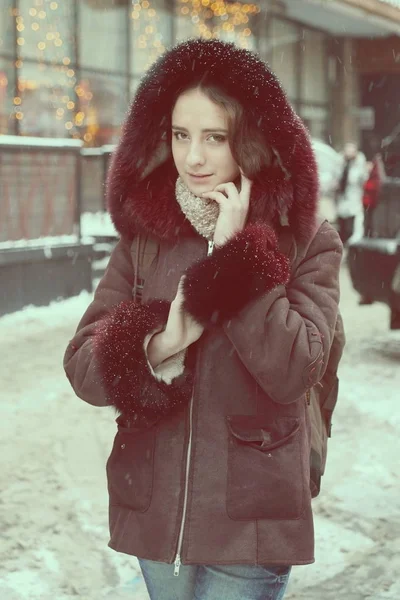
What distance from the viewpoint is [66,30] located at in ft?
51.6

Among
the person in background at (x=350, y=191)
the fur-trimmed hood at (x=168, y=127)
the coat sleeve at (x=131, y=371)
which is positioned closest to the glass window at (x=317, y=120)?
the person in background at (x=350, y=191)

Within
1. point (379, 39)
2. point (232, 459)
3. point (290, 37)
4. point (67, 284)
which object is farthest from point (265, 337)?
point (379, 39)

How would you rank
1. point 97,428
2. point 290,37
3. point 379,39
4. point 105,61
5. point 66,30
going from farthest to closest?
point 379,39 < point 290,37 < point 105,61 < point 66,30 < point 97,428

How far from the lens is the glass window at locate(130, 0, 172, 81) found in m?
17.6

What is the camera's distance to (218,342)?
2.01m

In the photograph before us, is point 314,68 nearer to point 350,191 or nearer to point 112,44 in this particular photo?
point 112,44

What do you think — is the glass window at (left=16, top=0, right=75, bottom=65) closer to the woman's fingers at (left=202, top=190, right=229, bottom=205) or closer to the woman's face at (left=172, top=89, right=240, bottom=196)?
the woman's face at (left=172, top=89, right=240, bottom=196)

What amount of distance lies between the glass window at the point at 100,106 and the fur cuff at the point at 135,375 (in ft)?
47.6

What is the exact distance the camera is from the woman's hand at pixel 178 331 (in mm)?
1950

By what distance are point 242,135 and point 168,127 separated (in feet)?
0.78

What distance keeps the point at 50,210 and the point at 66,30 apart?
6103 mm

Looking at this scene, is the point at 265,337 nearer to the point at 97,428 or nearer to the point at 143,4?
the point at 97,428

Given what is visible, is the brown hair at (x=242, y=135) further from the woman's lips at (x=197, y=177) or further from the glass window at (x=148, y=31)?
the glass window at (x=148, y=31)

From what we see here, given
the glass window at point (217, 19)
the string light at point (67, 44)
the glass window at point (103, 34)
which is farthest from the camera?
the glass window at point (217, 19)
